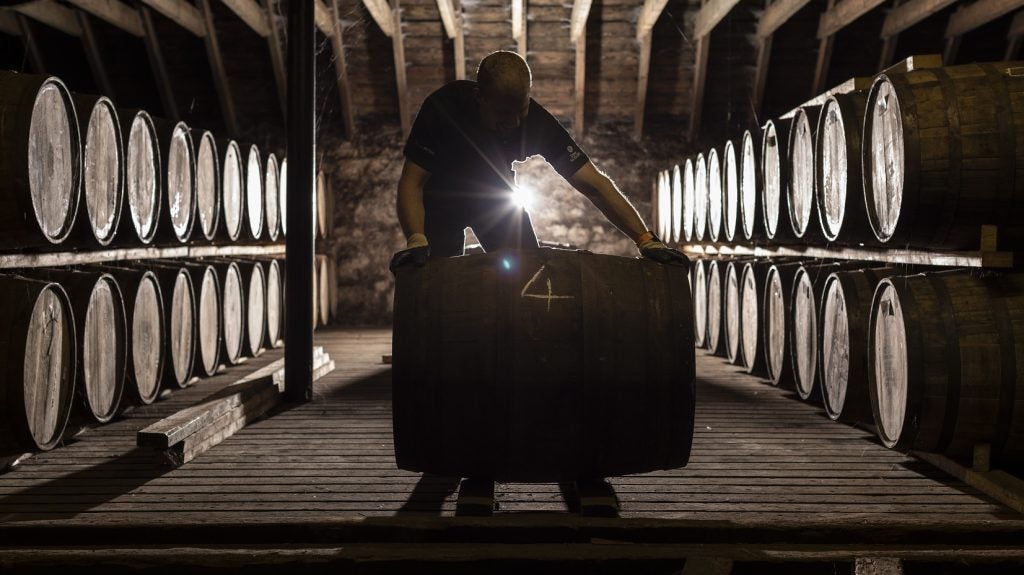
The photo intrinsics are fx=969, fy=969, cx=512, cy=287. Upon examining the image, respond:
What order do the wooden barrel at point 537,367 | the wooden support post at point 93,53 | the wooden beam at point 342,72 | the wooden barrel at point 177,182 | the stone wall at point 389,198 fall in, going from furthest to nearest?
the stone wall at point 389,198
the wooden beam at point 342,72
the wooden support post at point 93,53
the wooden barrel at point 177,182
the wooden barrel at point 537,367

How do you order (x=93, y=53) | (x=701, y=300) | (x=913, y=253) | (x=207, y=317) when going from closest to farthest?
(x=913, y=253) → (x=207, y=317) → (x=701, y=300) → (x=93, y=53)

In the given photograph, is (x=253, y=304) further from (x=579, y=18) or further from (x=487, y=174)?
(x=487, y=174)

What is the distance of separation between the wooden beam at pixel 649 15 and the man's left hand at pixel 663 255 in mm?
6098

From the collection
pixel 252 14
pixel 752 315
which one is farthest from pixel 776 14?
pixel 252 14

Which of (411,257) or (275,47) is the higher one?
(275,47)

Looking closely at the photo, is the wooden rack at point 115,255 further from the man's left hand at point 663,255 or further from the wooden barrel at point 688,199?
the wooden barrel at point 688,199

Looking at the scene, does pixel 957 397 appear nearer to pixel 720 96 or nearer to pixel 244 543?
pixel 244 543

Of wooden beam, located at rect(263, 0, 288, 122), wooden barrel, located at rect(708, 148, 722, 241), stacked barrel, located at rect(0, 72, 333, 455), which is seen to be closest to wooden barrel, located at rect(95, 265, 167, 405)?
stacked barrel, located at rect(0, 72, 333, 455)

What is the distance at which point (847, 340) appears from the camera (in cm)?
453

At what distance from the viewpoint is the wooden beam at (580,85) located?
33.6 ft

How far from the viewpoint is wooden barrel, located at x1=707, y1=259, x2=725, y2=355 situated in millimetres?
7773

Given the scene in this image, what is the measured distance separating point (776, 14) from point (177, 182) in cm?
600

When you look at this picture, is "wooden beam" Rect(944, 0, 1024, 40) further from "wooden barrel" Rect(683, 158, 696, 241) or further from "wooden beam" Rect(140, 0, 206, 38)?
"wooden beam" Rect(140, 0, 206, 38)

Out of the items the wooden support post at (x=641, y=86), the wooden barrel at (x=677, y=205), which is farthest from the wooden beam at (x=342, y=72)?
the wooden barrel at (x=677, y=205)
